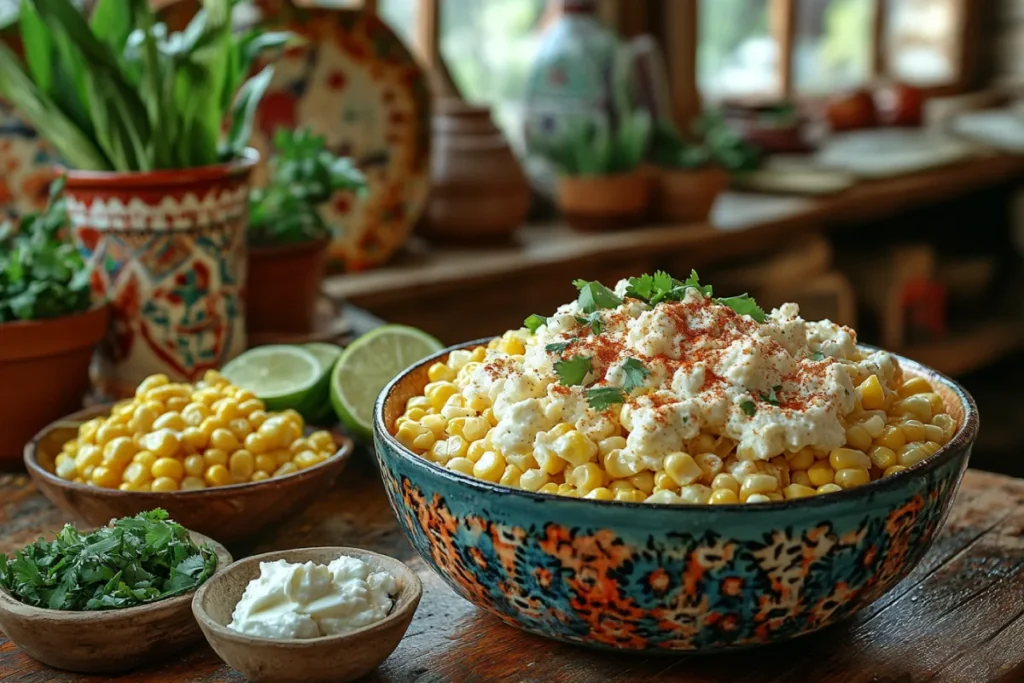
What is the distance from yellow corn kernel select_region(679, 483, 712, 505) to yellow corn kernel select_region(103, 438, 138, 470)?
0.68m

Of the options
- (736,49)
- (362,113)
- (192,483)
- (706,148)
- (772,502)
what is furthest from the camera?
(736,49)

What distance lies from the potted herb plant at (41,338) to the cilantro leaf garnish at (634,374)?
85cm

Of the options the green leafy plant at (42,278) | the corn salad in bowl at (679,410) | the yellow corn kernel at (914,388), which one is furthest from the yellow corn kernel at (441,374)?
the green leafy plant at (42,278)

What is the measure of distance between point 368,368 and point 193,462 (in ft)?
1.05

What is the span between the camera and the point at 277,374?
167 centimetres

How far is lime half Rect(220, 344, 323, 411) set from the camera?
5.29 ft

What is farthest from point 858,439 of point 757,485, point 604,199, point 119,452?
point 604,199

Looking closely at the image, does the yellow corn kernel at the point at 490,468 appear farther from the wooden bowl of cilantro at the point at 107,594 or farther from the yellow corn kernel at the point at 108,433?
the yellow corn kernel at the point at 108,433

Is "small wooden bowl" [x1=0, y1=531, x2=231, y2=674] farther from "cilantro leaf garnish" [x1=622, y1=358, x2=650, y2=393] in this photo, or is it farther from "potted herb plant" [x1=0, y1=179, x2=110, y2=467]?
"potted herb plant" [x1=0, y1=179, x2=110, y2=467]

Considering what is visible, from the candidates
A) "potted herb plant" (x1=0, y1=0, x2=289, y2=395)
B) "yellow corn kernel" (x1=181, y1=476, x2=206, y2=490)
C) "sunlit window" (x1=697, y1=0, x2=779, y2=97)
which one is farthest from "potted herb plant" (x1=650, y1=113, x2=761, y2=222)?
"yellow corn kernel" (x1=181, y1=476, x2=206, y2=490)

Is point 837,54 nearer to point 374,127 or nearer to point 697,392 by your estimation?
point 374,127

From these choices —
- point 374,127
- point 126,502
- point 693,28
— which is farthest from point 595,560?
point 693,28

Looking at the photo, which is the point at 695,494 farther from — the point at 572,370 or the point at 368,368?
the point at 368,368

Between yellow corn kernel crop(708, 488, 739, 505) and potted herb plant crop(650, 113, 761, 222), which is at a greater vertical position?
yellow corn kernel crop(708, 488, 739, 505)
